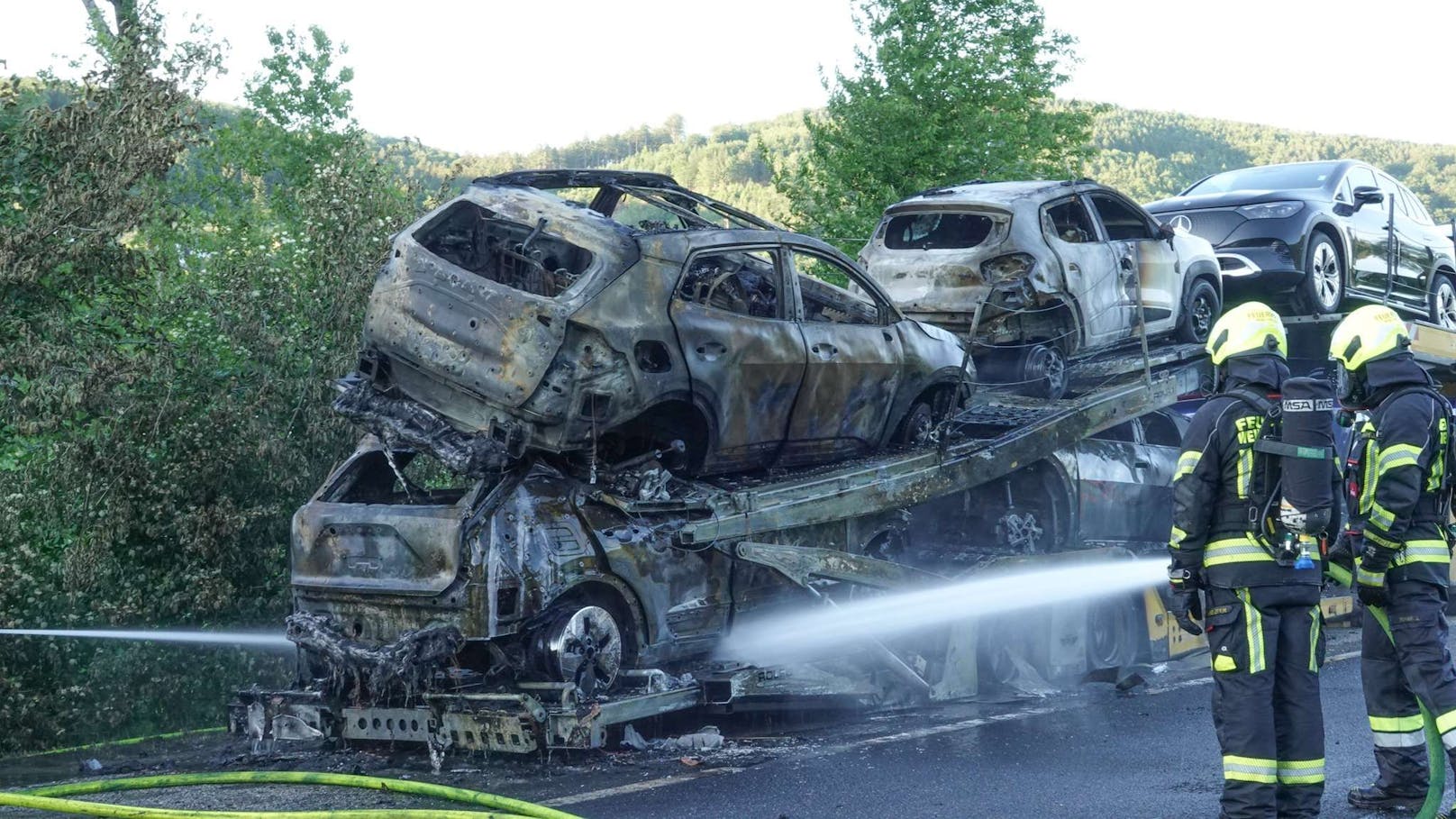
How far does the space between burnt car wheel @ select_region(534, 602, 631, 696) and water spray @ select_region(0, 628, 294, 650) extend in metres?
2.51

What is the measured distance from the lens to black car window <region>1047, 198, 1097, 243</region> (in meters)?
11.4

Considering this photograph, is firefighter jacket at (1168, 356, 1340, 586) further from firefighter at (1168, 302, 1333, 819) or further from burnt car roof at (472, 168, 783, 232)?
burnt car roof at (472, 168, 783, 232)

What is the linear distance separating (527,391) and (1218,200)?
28.4 feet

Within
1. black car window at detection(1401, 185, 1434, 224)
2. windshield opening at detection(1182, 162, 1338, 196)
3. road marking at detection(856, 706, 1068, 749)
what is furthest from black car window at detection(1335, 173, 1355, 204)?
road marking at detection(856, 706, 1068, 749)

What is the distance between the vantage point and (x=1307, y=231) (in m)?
13.2

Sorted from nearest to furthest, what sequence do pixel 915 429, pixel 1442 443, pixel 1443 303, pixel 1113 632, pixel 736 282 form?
1. pixel 1442 443
2. pixel 736 282
3. pixel 915 429
4. pixel 1113 632
5. pixel 1443 303

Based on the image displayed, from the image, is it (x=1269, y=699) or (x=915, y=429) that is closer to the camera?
(x=1269, y=699)

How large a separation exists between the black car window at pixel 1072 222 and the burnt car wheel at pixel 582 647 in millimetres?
5383

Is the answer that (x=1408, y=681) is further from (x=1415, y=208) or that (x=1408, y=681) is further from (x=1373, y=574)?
(x=1415, y=208)

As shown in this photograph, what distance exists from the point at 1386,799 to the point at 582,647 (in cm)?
385

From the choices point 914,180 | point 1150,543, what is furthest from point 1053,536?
point 914,180

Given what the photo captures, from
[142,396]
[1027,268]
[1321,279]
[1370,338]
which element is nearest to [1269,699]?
[1370,338]

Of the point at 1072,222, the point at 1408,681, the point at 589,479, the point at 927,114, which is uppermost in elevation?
the point at 927,114

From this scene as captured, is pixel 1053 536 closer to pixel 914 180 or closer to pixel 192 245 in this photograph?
pixel 192 245
